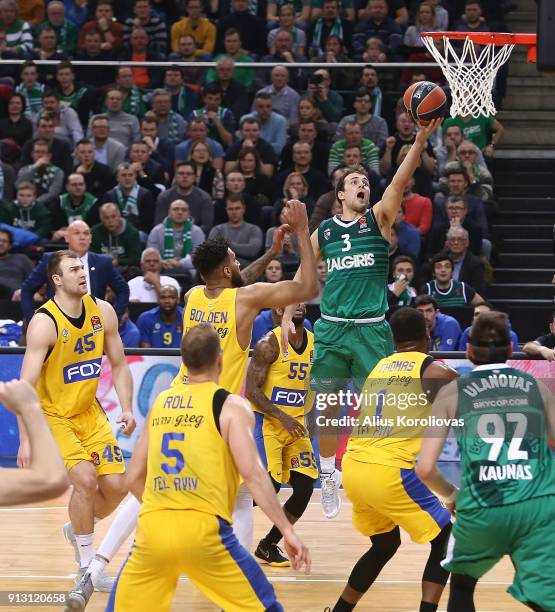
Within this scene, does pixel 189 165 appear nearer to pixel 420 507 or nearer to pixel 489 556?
pixel 420 507

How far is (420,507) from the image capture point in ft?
21.5

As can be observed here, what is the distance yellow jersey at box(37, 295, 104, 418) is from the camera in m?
7.49

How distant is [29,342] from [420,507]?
2559mm

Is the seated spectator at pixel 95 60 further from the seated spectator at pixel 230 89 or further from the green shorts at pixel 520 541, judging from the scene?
the green shorts at pixel 520 541

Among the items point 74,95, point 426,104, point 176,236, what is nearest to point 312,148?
point 176,236

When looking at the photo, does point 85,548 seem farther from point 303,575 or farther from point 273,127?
point 273,127

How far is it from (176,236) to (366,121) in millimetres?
2944

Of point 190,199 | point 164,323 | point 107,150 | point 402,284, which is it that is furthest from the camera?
point 107,150

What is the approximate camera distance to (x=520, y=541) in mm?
5375

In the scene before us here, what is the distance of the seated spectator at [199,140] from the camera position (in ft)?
47.9

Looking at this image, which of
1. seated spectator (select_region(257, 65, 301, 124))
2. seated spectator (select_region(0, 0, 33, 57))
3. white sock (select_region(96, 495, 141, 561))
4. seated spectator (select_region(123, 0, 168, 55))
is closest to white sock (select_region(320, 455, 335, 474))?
white sock (select_region(96, 495, 141, 561))

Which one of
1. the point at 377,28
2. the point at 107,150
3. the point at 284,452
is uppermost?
the point at 377,28

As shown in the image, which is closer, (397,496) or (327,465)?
(397,496)

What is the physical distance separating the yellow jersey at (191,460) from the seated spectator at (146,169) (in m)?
9.24
